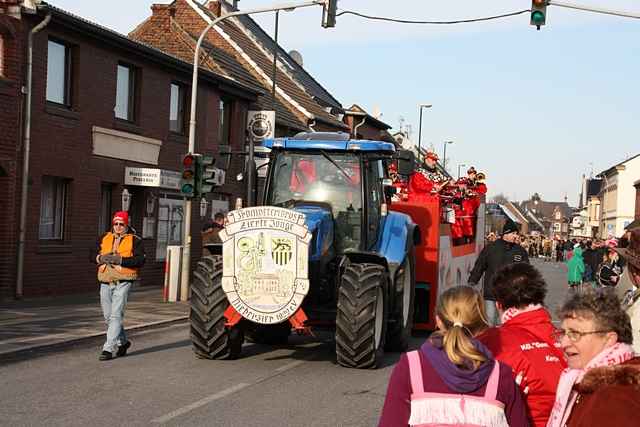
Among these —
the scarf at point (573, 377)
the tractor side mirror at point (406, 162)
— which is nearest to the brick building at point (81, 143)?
the tractor side mirror at point (406, 162)

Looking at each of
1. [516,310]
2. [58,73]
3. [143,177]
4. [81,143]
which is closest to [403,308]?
[516,310]

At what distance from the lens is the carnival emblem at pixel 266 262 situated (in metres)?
10.8

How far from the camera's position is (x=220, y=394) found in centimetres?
931

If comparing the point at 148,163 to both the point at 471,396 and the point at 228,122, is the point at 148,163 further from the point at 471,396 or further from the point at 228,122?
the point at 471,396

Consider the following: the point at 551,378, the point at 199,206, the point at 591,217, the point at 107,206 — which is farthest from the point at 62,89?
the point at 591,217

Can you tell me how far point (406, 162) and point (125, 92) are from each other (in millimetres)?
12134

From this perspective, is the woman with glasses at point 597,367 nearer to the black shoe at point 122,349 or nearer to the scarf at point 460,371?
the scarf at point 460,371

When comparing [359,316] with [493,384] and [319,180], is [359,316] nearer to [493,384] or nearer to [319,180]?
[319,180]

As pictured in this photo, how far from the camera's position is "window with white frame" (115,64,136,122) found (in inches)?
888

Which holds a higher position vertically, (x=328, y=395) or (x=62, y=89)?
(x=62, y=89)

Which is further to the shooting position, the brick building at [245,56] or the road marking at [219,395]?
the brick building at [245,56]

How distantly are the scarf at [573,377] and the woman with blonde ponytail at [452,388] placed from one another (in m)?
0.49

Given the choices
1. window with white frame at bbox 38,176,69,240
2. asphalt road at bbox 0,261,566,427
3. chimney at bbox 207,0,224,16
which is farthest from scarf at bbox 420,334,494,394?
chimney at bbox 207,0,224,16

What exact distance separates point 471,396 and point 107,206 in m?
19.5
